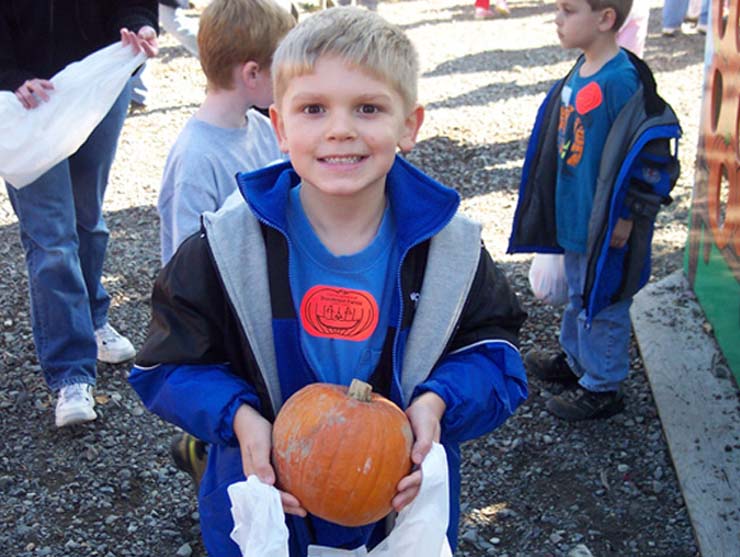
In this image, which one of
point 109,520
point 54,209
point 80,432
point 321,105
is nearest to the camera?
point 321,105

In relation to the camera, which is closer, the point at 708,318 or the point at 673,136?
the point at 673,136

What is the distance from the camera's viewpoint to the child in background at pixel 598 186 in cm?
379

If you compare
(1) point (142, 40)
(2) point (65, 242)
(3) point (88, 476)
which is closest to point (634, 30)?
(1) point (142, 40)

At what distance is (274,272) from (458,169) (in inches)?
232

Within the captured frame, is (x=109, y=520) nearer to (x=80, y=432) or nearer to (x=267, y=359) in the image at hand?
(x=80, y=432)

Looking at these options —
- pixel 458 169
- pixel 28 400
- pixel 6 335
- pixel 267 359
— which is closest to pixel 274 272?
pixel 267 359

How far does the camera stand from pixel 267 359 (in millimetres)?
2178

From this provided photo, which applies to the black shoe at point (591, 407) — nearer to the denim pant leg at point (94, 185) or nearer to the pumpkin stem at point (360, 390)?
the denim pant leg at point (94, 185)

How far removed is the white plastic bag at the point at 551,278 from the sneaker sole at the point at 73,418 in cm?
219

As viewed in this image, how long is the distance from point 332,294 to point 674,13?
1188cm

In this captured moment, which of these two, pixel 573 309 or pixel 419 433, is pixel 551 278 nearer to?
pixel 573 309

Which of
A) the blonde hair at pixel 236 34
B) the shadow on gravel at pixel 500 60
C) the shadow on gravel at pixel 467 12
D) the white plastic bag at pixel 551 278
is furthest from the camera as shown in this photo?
the shadow on gravel at pixel 467 12

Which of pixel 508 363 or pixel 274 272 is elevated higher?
pixel 274 272

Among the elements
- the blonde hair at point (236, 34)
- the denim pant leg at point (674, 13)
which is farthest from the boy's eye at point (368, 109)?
the denim pant leg at point (674, 13)
